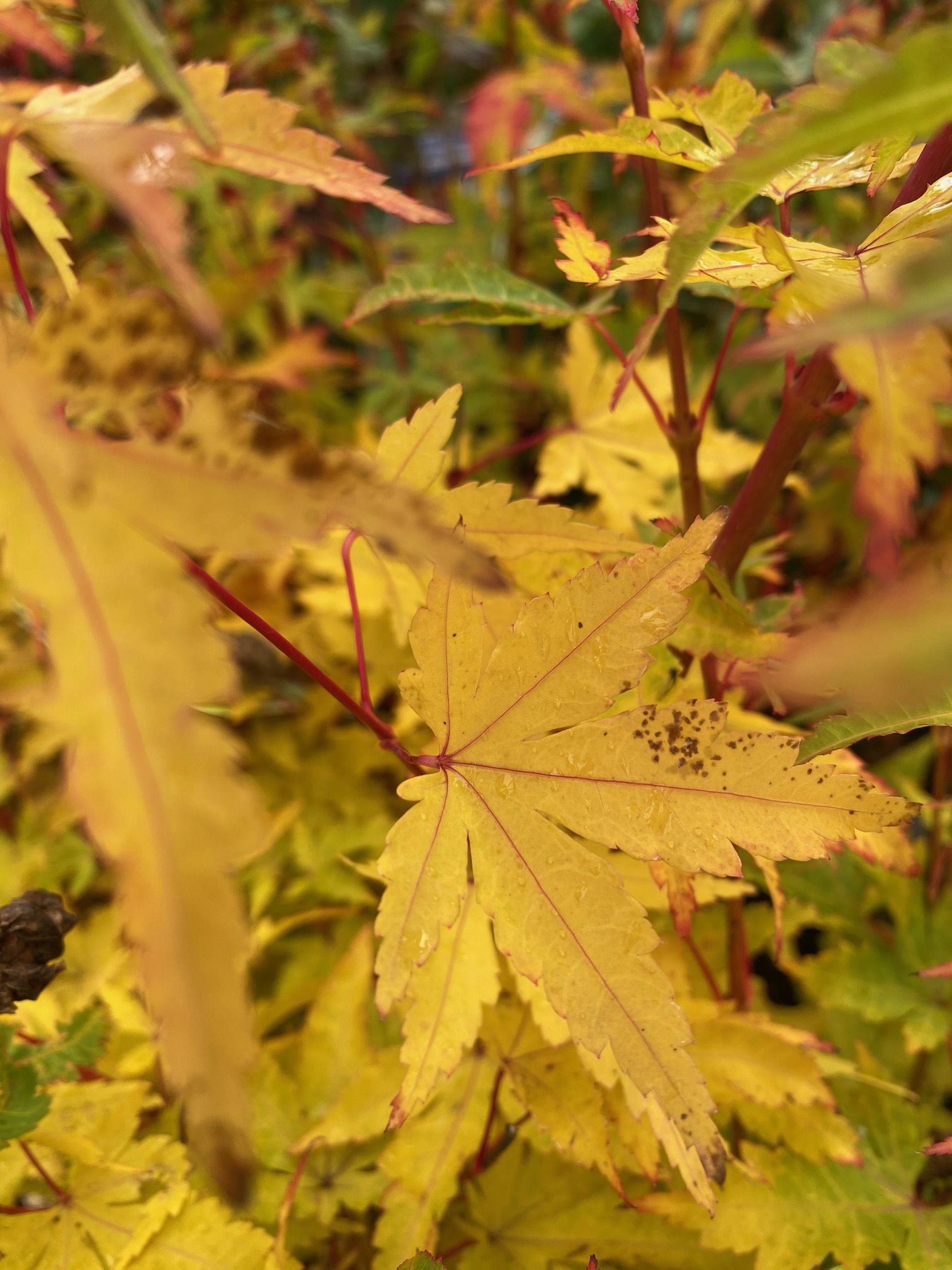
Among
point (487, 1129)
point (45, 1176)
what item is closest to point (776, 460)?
point (487, 1129)

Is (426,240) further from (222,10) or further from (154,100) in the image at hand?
(154,100)

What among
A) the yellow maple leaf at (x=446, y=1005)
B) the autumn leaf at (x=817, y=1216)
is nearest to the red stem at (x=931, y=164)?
the yellow maple leaf at (x=446, y=1005)

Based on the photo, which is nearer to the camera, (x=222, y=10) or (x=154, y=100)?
(x=154, y=100)

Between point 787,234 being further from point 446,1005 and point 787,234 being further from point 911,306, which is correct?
point 446,1005

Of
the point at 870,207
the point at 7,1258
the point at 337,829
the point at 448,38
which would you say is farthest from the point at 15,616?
the point at 448,38

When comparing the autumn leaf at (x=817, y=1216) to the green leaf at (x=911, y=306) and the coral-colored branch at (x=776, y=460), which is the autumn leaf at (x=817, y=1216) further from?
the green leaf at (x=911, y=306)

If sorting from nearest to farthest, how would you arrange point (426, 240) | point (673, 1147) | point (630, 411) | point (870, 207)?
1. point (673, 1147)
2. point (630, 411)
3. point (870, 207)
4. point (426, 240)
